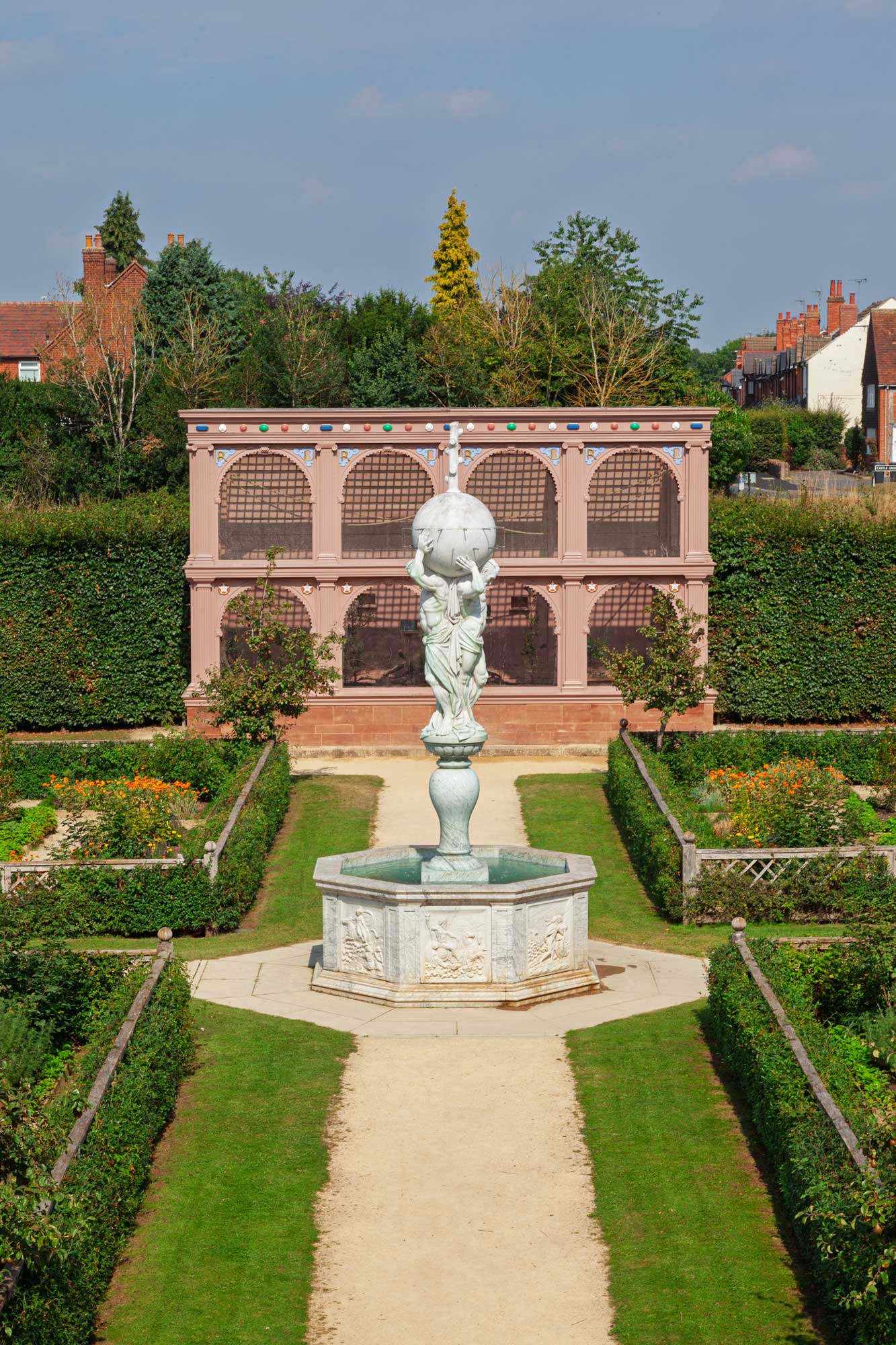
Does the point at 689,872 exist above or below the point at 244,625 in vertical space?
below

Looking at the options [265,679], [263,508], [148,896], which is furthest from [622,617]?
[148,896]

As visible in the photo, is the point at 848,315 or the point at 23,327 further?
the point at 848,315

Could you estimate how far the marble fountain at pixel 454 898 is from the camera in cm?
1733

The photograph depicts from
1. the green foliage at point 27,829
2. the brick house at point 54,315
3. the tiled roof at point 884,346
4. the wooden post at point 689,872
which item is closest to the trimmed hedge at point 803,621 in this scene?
the wooden post at point 689,872

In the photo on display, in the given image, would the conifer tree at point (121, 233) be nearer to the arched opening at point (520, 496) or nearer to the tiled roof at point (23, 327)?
the tiled roof at point (23, 327)

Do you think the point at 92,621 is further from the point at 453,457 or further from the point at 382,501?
the point at 453,457

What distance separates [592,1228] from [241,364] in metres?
42.1

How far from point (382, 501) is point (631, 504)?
487 cm

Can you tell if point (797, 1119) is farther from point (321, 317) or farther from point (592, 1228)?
point (321, 317)

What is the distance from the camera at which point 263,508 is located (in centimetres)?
3306

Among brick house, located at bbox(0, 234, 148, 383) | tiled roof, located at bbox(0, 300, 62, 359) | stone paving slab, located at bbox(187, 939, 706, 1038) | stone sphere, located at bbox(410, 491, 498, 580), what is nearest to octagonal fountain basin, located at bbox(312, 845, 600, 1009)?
stone paving slab, located at bbox(187, 939, 706, 1038)

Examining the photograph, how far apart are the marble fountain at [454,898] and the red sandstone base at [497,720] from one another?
44.3ft

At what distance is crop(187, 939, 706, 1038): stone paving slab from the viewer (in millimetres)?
16703

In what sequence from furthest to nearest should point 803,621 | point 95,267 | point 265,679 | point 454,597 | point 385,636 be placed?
point 95,267, point 385,636, point 803,621, point 265,679, point 454,597
